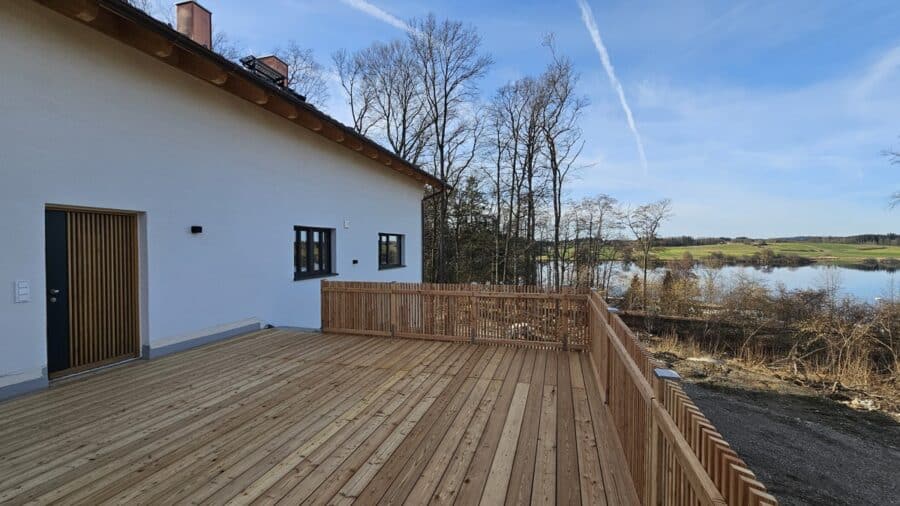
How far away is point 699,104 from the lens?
13.6 metres

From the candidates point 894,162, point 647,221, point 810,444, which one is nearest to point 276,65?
point 810,444

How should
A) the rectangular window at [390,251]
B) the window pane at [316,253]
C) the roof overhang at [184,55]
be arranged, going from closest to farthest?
the roof overhang at [184,55] < the window pane at [316,253] < the rectangular window at [390,251]

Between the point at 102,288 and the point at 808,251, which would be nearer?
the point at 102,288

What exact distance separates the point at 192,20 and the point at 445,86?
39.7 feet

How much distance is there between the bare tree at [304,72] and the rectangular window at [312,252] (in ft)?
36.8

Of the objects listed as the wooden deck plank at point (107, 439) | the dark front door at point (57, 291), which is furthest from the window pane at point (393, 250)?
the dark front door at point (57, 291)

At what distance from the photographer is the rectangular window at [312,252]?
26.8 ft

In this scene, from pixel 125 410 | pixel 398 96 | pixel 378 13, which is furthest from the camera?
pixel 398 96

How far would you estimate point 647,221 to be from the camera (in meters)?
21.5

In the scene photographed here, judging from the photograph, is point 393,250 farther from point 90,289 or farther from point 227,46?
point 227,46

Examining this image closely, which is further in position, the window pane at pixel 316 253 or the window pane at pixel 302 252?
the window pane at pixel 316 253

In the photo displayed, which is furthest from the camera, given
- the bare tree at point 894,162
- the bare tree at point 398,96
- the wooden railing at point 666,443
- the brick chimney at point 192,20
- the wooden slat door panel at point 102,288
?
the bare tree at point 398,96

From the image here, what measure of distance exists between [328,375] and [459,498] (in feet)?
8.85

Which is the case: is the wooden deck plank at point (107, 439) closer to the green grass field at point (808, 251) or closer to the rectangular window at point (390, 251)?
the rectangular window at point (390, 251)
